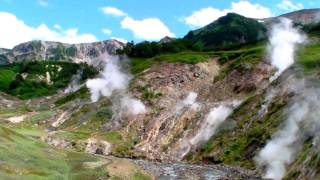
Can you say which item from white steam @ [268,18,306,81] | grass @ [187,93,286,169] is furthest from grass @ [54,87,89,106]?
grass @ [187,93,286,169]

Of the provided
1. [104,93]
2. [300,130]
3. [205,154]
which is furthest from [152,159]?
[104,93]

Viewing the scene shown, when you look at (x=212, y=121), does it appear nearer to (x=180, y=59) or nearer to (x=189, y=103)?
(x=189, y=103)

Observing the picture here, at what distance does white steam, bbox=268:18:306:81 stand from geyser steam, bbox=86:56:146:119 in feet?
114

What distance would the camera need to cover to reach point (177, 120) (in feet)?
412

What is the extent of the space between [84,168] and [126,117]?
5983 centimetres

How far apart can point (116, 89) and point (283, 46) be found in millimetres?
48006

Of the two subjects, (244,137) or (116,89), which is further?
(116,89)

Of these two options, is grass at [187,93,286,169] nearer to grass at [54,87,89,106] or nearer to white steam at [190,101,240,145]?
white steam at [190,101,240,145]

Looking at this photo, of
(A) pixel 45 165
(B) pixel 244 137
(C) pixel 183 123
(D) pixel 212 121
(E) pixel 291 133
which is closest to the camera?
(A) pixel 45 165

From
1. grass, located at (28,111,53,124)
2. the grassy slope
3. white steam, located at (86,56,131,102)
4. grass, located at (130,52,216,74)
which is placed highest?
grass, located at (130,52,216,74)

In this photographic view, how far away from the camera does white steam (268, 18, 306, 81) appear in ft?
461

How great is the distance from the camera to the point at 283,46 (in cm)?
15350

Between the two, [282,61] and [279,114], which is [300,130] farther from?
[282,61]

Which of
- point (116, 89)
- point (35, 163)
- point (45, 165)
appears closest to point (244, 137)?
point (45, 165)
